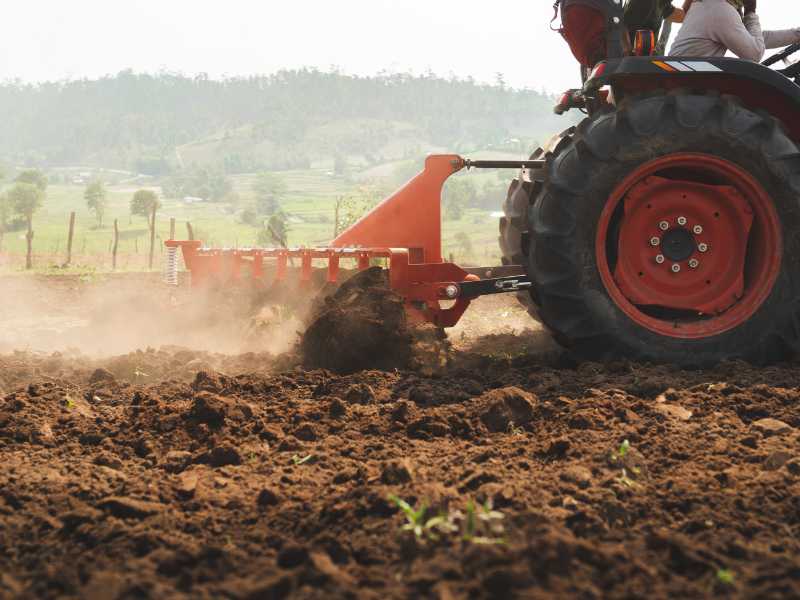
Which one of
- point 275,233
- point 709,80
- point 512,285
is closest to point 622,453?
point 512,285

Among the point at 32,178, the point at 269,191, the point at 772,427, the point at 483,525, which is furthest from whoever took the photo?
the point at 269,191

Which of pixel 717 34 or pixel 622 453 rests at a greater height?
pixel 717 34

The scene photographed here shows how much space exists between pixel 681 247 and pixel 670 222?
0.54 ft

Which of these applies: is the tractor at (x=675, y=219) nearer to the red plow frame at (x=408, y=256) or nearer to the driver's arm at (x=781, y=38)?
the red plow frame at (x=408, y=256)

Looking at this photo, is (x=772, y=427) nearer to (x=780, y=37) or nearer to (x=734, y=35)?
(x=734, y=35)

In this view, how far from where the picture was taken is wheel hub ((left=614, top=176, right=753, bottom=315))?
16.4 ft

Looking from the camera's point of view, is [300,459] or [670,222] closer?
[300,459]

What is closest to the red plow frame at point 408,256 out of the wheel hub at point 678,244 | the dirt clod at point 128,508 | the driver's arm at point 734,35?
the wheel hub at point 678,244

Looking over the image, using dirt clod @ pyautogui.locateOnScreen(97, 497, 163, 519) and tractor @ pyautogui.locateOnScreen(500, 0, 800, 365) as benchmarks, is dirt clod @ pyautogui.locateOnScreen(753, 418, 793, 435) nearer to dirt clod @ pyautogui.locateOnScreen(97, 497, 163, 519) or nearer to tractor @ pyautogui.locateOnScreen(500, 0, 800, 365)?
tractor @ pyautogui.locateOnScreen(500, 0, 800, 365)

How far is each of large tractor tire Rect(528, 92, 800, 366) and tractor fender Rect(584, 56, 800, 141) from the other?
0.12m

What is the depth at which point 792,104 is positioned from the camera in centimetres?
502

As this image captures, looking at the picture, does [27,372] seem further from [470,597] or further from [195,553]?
[470,597]

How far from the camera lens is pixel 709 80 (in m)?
4.94

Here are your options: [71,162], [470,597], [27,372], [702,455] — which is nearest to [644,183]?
[702,455]
